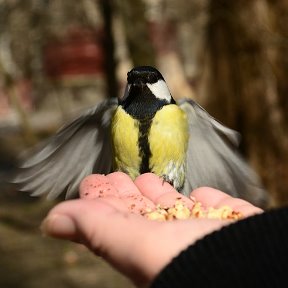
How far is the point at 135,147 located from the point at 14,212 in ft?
17.5

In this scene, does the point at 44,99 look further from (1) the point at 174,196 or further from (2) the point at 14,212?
(1) the point at 174,196

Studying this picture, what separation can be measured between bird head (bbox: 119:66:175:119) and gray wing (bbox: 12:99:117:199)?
173mm

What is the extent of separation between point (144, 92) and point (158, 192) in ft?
2.88

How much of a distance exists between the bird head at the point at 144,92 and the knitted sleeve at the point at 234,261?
5.01 feet

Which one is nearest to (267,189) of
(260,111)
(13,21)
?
(260,111)

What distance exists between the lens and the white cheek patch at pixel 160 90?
2941mm

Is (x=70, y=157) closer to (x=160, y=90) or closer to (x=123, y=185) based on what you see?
(x=160, y=90)

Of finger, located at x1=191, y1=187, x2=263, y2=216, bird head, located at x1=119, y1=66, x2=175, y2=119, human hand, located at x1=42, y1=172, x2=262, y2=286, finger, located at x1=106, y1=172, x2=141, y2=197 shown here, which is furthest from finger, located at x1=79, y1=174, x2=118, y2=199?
bird head, located at x1=119, y1=66, x2=175, y2=119

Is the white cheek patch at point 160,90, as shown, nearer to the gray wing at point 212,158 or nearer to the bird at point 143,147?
the bird at point 143,147

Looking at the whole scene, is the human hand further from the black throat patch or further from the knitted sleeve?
the black throat patch

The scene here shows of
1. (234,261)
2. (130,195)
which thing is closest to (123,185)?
(130,195)

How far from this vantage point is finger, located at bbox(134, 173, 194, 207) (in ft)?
6.52

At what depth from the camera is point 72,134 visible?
323cm

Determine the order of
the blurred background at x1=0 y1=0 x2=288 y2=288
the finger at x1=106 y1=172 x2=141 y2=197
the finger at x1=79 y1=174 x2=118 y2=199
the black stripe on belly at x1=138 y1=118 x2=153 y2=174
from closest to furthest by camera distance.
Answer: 1. the finger at x1=79 y1=174 x2=118 y2=199
2. the finger at x1=106 y1=172 x2=141 y2=197
3. the black stripe on belly at x1=138 y1=118 x2=153 y2=174
4. the blurred background at x1=0 y1=0 x2=288 y2=288
